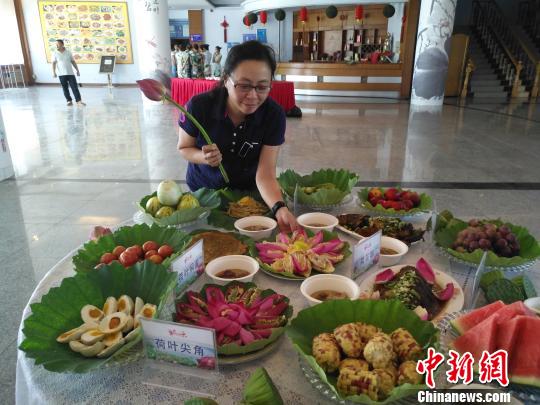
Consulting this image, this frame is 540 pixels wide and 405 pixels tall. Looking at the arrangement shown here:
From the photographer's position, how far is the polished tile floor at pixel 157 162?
298 centimetres

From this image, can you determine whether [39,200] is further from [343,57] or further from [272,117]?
[343,57]

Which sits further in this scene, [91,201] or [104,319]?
[91,201]

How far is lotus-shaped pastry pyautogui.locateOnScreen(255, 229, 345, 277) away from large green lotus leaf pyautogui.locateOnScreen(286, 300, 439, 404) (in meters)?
0.25

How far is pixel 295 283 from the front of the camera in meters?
1.12

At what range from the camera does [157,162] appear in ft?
16.4

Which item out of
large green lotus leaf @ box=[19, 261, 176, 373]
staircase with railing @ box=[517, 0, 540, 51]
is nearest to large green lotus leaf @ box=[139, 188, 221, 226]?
large green lotus leaf @ box=[19, 261, 176, 373]

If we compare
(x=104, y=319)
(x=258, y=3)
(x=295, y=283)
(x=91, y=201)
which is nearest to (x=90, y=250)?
(x=104, y=319)

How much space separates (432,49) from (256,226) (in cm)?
986

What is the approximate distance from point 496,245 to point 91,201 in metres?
3.43

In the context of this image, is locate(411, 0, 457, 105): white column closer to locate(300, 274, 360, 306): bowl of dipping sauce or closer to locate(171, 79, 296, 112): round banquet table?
locate(171, 79, 296, 112): round banquet table

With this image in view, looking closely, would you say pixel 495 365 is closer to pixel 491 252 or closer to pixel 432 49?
pixel 491 252

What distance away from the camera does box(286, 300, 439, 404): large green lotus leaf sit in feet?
2.63

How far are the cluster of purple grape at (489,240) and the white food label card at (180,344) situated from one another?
2.73ft

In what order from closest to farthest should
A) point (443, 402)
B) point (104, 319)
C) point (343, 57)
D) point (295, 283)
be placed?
1. point (443, 402)
2. point (104, 319)
3. point (295, 283)
4. point (343, 57)
